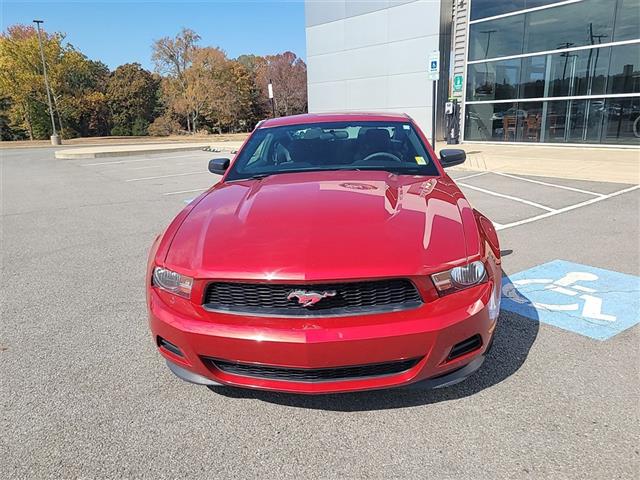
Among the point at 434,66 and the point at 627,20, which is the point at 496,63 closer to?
the point at 627,20

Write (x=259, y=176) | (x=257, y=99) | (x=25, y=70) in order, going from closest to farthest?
(x=259, y=176)
(x=25, y=70)
(x=257, y=99)

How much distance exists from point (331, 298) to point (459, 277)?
0.64m

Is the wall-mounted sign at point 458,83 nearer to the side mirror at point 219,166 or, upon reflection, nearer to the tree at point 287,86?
the side mirror at point 219,166

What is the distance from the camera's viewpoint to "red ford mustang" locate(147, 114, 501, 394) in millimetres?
2076

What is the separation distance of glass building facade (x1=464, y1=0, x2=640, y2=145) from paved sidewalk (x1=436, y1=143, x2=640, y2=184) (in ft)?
3.07

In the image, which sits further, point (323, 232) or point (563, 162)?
point (563, 162)

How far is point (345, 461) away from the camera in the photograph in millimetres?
2088

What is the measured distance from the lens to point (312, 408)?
8.06 ft

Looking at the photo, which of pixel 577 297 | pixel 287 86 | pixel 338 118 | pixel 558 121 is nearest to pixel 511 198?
pixel 577 297

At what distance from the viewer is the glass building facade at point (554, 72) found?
49.1ft

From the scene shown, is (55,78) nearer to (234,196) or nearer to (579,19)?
(579,19)

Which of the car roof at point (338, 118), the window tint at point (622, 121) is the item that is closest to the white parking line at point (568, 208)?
the car roof at point (338, 118)

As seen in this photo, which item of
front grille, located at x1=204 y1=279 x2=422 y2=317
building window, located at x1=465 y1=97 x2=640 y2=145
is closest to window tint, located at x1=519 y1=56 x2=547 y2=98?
building window, located at x1=465 y1=97 x2=640 y2=145

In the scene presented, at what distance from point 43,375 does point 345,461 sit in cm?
199
